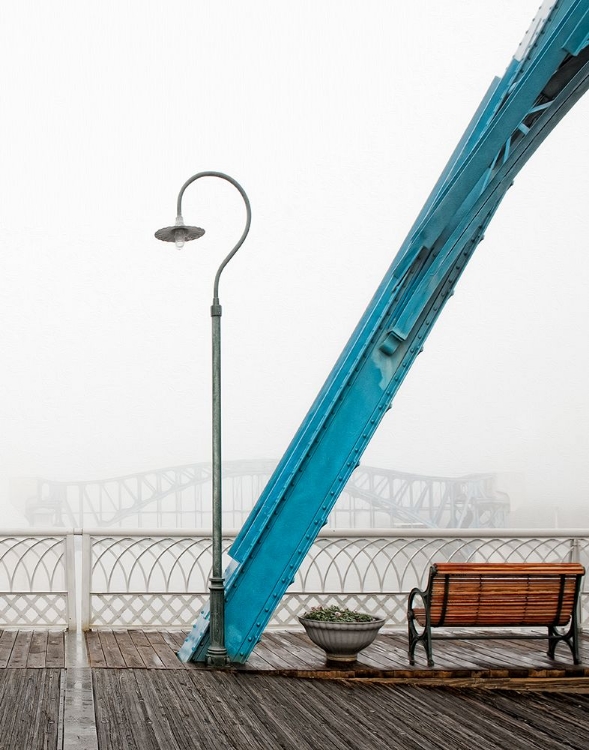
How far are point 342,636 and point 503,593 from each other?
140cm

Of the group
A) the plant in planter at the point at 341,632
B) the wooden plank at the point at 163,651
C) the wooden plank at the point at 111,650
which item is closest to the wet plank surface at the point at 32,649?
the wooden plank at the point at 111,650

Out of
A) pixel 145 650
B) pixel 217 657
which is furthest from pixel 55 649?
pixel 217 657

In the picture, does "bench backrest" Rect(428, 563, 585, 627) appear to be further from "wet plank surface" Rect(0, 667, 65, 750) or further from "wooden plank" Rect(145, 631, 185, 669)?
"wet plank surface" Rect(0, 667, 65, 750)

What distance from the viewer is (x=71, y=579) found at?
9258 millimetres

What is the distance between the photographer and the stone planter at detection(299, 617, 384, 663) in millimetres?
7281

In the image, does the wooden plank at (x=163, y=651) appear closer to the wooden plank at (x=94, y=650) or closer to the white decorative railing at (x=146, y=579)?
the white decorative railing at (x=146, y=579)

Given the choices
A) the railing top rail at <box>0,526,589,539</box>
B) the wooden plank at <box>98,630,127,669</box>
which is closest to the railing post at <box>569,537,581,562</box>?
the railing top rail at <box>0,526,589,539</box>

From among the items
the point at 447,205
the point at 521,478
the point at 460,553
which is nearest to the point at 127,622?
the point at 460,553

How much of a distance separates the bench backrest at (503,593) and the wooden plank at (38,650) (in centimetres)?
341

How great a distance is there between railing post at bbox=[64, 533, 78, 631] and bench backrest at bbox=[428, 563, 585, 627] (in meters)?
4.10

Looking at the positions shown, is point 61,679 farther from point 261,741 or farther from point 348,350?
point 348,350

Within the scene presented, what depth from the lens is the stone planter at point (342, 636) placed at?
728cm

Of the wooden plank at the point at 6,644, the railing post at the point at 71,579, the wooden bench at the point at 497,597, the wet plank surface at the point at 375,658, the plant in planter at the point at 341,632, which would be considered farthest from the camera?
the railing post at the point at 71,579

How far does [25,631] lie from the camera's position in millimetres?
9266
